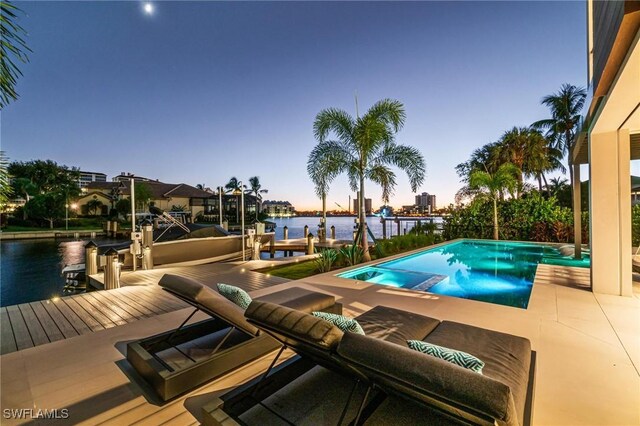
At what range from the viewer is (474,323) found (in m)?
3.34

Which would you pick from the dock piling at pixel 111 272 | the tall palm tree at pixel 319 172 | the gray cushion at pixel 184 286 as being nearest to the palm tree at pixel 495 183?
the tall palm tree at pixel 319 172

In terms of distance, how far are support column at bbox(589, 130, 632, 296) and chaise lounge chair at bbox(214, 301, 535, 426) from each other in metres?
3.54

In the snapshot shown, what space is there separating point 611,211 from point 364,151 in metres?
4.97

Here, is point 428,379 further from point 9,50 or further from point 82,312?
point 82,312

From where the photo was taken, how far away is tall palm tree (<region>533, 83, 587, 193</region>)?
59.2 ft

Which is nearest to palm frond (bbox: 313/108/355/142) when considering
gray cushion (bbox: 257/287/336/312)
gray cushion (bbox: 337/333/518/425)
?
gray cushion (bbox: 257/287/336/312)

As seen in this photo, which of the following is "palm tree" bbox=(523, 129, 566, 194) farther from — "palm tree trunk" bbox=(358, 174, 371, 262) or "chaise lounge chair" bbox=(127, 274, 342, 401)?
"chaise lounge chair" bbox=(127, 274, 342, 401)

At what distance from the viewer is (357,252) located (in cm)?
735

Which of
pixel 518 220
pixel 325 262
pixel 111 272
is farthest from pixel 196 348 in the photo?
pixel 518 220

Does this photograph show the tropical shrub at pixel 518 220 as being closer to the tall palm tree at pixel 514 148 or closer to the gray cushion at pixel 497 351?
the tall palm tree at pixel 514 148

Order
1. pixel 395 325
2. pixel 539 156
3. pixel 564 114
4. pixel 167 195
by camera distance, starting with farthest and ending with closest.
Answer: pixel 167 195 < pixel 539 156 < pixel 564 114 < pixel 395 325

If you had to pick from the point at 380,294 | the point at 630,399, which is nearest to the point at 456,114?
the point at 380,294

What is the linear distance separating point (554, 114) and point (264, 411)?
25415 mm

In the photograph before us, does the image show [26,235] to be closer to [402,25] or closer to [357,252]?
[357,252]
